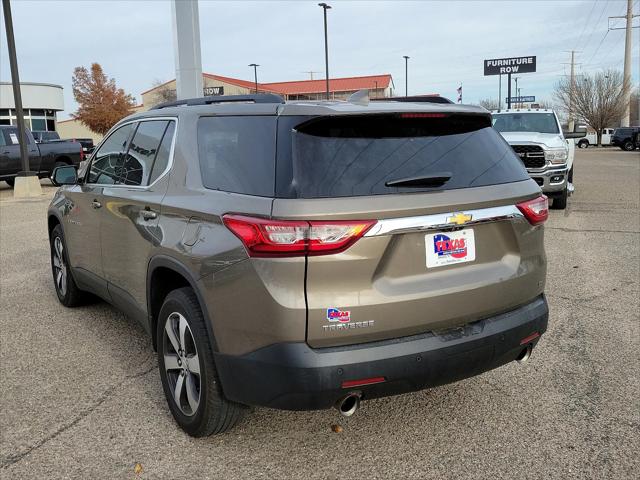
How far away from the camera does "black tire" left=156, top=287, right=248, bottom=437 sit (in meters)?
2.95

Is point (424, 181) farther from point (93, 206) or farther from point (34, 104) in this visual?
point (34, 104)

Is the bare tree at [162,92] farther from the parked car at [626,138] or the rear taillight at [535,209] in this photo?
the rear taillight at [535,209]

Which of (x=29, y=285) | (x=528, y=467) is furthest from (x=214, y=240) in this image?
(x=29, y=285)

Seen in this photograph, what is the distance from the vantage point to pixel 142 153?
3990 mm

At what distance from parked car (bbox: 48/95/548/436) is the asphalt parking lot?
11.5 inches

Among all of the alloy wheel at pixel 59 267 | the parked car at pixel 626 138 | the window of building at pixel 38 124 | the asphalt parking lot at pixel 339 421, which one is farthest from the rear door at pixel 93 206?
the window of building at pixel 38 124

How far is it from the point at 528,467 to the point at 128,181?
2.97m

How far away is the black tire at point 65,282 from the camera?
5.46 m

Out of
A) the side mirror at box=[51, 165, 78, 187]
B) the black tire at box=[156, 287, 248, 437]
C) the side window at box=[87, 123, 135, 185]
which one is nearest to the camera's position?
the black tire at box=[156, 287, 248, 437]

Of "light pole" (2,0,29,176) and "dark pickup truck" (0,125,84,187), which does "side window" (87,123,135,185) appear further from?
"dark pickup truck" (0,125,84,187)

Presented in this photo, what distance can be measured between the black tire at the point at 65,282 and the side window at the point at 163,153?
216 cm

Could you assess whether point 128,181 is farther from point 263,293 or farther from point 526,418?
point 526,418

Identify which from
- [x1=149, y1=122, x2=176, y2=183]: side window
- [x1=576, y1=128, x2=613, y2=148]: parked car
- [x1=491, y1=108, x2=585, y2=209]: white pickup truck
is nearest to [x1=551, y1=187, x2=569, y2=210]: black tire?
[x1=491, y1=108, x2=585, y2=209]: white pickup truck

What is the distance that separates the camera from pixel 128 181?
4.09 metres
